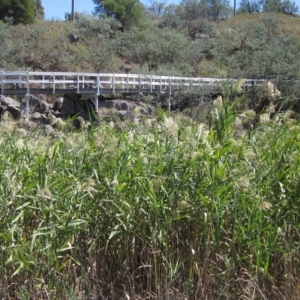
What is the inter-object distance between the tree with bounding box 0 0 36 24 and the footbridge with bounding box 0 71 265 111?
16.6 metres

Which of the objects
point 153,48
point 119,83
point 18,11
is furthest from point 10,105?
point 18,11

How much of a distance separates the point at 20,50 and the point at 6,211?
35415 millimetres

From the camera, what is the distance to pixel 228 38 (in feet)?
156

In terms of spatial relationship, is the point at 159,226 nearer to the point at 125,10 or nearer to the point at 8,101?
the point at 8,101

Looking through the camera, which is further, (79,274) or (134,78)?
(134,78)

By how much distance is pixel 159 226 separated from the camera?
3.85m

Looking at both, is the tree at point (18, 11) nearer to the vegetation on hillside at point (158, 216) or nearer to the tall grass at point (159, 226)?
the vegetation on hillside at point (158, 216)

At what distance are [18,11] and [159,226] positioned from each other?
43711 millimetres

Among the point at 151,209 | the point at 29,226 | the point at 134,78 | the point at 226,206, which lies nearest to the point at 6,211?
the point at 29,226

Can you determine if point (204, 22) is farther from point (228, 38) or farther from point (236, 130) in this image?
point (236, 130)

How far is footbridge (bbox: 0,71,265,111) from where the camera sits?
25.0 meters

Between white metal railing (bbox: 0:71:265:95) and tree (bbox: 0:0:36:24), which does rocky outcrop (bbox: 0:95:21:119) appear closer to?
white metal railing (bbox: 0:71:265:95)

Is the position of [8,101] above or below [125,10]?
below

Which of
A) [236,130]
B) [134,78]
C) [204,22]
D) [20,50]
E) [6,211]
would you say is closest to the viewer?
[6,211]
